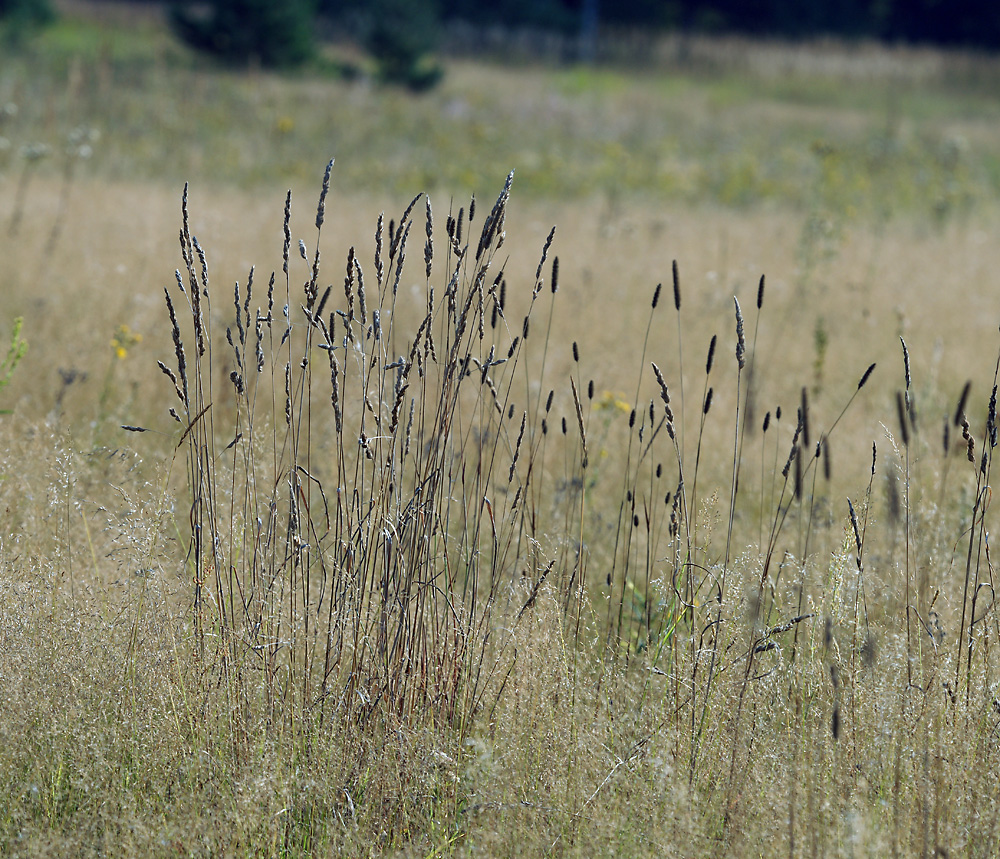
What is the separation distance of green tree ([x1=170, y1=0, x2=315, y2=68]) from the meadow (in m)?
14.6

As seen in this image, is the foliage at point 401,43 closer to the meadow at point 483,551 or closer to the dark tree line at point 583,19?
the dark tree line at point 583,19

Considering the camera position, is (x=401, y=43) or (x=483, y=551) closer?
(x=483, y=551)

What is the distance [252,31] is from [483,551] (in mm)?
20336

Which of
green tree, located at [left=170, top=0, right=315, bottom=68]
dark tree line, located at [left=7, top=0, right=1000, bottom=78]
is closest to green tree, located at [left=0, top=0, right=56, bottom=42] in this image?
dark tree line, located at [left=7, top=0, right=1000, bottom=78]

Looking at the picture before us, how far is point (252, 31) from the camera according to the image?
2044cm

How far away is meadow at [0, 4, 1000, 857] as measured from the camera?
1654 millimetres

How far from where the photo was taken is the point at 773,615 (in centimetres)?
234

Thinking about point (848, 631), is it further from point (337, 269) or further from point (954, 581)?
point (337, 269)

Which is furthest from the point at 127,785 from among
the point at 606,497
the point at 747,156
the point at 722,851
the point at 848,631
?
the point at 747,156

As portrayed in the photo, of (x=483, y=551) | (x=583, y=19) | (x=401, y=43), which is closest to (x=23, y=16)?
(x=401, y=43)

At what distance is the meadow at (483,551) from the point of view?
165cm

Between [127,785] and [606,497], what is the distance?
1998 millimetres

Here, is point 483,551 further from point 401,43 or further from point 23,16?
point 23,16

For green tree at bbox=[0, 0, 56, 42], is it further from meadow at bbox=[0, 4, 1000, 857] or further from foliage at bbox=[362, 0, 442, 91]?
meadow at bbox=[0, 4, 1000, 857]
